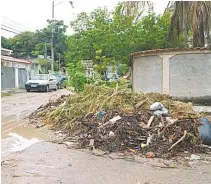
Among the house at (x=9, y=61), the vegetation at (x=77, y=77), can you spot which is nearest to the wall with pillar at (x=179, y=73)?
the vegetation at (x=77, y=77)

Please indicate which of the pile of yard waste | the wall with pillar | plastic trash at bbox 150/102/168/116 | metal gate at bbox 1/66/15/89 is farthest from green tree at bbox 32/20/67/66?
plastic trash at bbox 150/102/168/116

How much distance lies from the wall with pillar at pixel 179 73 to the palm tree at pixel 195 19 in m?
1.35

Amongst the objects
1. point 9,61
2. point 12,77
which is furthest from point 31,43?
point 12,77

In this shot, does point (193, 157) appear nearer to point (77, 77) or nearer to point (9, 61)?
point (77, 77)

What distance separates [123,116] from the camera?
770cm

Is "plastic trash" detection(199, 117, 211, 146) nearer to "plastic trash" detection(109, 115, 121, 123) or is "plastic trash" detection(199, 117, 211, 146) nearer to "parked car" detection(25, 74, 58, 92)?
"plastic trash" detection(109, 115, 121, 123)

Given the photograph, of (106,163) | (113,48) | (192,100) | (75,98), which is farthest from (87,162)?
(113,48)

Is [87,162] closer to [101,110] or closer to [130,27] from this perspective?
[101,110]

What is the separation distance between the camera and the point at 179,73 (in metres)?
12.5

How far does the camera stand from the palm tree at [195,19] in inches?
480

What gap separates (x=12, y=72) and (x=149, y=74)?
1751 centimetres

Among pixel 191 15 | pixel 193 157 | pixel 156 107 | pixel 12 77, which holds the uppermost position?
pixel 191 15

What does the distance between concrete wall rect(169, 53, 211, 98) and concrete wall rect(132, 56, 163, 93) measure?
0.49 meters

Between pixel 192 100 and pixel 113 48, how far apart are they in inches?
283
